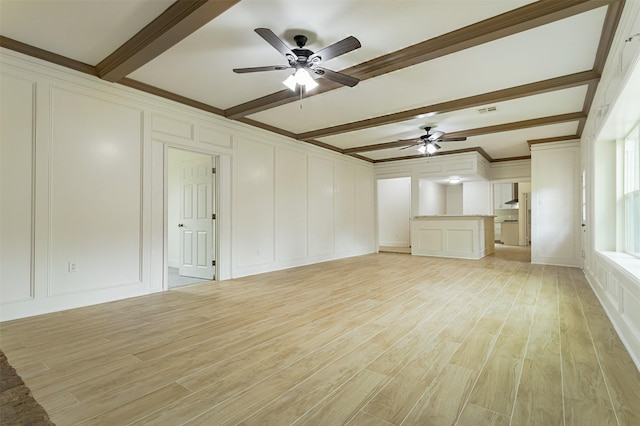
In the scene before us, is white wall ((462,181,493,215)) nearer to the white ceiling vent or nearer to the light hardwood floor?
the white ceiling vent

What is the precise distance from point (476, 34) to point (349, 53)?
3.94ft

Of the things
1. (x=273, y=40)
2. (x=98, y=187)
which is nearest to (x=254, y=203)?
(x=98, y=187)

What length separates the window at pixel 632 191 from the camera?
10.5 feet

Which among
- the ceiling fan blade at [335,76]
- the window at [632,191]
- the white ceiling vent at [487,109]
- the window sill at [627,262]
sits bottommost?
the window sill at [627,262]

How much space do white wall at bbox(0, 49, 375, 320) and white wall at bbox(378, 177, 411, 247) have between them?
6225 millimetres

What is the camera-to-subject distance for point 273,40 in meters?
2.59

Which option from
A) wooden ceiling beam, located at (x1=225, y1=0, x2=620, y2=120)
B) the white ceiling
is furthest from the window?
wooden ceiling beam, located at (x1=225, y1=0, x2=620, y2=120)

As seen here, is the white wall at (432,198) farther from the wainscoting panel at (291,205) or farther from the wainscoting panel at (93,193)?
the wainscoting panel at (93,193)

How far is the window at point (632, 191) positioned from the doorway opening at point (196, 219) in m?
5.44


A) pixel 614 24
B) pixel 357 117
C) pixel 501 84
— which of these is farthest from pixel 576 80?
pixel 357 117

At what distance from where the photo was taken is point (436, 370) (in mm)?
2061

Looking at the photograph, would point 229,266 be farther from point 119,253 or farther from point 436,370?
point 436,370

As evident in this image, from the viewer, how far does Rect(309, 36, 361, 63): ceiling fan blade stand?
2.54m

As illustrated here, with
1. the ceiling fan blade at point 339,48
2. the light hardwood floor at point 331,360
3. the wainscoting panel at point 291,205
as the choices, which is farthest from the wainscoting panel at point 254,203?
the ceiling fan blade at point 339,48
